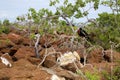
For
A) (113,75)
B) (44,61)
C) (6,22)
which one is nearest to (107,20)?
(6,22)

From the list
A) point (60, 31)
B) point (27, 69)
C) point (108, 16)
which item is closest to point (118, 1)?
point (108, 16)

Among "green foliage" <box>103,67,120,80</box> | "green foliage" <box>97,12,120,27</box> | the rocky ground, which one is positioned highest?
"green foliage" <box>97,12,120,27</box>

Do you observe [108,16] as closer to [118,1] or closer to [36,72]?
[118,1]

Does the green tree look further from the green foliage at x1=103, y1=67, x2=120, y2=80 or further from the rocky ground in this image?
the green foliage at x1=103, y1=67, x2=120, y2=80

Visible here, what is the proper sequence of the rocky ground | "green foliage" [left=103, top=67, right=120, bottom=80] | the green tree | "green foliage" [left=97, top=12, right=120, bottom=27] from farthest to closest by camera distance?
1. the green tree
2. "green foliage" [left=97, top=12, right=120, bottom=27]
3. "green foliage" [left=103, top=67, right=120, bottom=80]
4. the rocky ground

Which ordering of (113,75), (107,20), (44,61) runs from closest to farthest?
(113,75)
(44,61)
(107,20)

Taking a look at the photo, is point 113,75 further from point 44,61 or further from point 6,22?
point 6,22

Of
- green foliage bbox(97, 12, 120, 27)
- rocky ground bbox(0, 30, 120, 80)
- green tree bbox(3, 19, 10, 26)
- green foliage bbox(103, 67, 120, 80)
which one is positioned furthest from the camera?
green tree bbox(3, 19, 10, 26)

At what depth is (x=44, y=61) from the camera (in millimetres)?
8008

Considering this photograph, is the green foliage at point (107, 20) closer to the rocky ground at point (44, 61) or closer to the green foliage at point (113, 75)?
the rocky ground at point (44, 61)

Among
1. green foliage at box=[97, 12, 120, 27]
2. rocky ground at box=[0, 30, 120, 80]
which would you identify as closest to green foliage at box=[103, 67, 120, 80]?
rocky ground at box=[0, 30, 120, 80]

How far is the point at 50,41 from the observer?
9992 millimetres

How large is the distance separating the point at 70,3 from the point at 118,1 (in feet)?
4.84

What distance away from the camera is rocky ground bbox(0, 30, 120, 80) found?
6.45m
